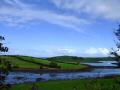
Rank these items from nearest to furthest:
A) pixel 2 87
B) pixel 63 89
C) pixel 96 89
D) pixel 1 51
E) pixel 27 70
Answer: pixel 2 87, pixel 1 51, pixel 96 89, pixel 63 89, pixel 27 70

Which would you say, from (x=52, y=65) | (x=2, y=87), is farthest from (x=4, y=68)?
(x=52, y=65)

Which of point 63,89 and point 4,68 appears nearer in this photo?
point 4,68

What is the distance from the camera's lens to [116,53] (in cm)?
2698

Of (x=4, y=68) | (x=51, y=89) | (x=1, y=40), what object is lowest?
(x=51, y=89)

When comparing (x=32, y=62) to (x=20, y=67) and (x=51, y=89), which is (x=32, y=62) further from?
(x=51, y=89)

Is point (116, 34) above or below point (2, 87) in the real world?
above

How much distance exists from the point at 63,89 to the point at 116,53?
13462 millimetres

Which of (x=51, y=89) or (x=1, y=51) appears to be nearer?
(x=1, y=51)

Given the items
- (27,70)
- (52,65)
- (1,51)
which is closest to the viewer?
(1,51)

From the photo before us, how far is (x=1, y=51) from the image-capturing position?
13.4 meters

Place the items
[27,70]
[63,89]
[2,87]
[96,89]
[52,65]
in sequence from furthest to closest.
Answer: [52,65], [27,70], [63,89], [96,89], [2,87]

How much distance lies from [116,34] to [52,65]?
71906 mm

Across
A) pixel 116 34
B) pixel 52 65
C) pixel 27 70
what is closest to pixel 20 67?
pixel 27 70

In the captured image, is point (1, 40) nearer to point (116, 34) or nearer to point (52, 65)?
point (116, 34)
